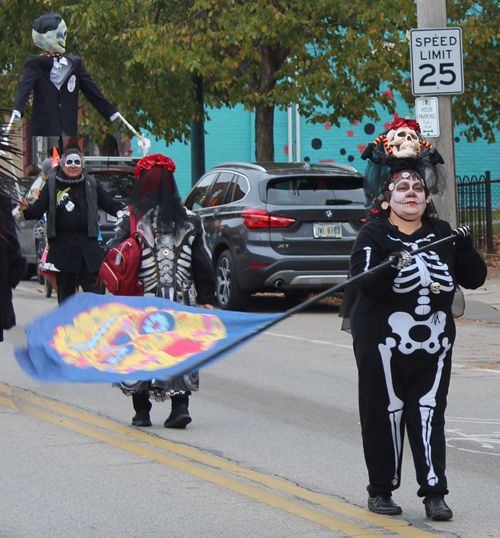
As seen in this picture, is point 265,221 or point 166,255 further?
point 265,221

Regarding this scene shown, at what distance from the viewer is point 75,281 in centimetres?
998

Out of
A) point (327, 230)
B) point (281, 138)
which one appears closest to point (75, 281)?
point (327, 230)

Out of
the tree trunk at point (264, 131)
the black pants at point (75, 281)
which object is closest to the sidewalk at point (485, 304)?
the tree trunk at point (264, 131)

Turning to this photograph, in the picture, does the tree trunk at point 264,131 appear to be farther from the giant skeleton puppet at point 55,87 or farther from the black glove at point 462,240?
the black glove at point 462,240

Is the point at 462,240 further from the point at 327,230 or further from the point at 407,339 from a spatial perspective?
the point at 327,230

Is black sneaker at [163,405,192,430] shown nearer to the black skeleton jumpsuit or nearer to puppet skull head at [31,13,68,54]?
the black skeleton jumpsuit

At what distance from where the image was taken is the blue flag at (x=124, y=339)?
4.35 m

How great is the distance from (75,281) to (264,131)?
1024cm

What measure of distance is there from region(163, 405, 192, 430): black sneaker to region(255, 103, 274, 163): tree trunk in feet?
42.0

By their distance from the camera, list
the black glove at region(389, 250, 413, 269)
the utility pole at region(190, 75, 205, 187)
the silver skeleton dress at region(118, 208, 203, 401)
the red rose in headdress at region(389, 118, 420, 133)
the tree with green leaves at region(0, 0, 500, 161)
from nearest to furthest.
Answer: the black glove at region(389, 250, 413, 269) → the red rose in headdress at region(389, 118, 420, 133) → the silver skeleton dress at region(118, 208, 203, 401) → the tree with green leaves at region(0, 0, 500, 161) → the utility pole at region(190, 75, 205, 187)

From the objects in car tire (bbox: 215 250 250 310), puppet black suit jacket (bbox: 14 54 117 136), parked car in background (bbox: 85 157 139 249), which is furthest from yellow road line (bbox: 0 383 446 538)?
parked car in background (bbox: 85 157 139 249)

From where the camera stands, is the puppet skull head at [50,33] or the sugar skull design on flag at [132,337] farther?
the puppet skull head at [50,33]

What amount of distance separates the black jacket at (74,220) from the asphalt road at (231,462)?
116cm

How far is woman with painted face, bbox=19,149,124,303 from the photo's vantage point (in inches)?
379
